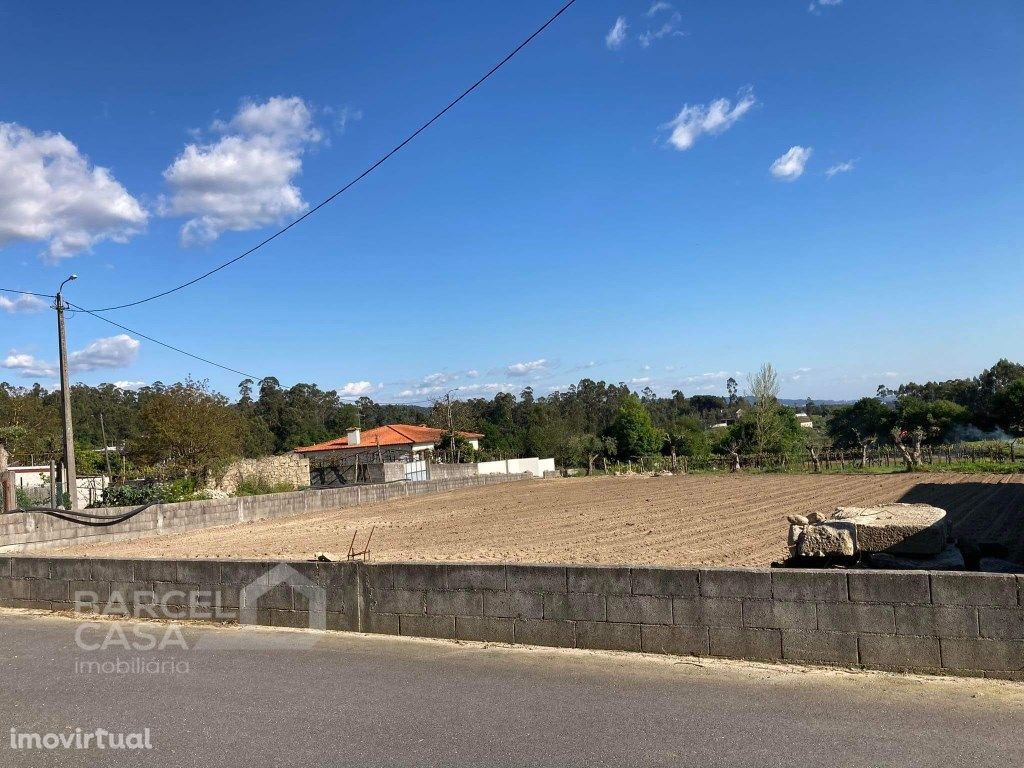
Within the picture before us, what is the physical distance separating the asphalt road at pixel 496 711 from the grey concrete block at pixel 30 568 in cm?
304

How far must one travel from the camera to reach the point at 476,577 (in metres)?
7.26

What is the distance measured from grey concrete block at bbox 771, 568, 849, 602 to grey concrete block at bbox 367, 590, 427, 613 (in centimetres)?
325

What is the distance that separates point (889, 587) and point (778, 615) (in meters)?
0.84

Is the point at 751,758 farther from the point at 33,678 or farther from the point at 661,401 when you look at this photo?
the point at 661,401

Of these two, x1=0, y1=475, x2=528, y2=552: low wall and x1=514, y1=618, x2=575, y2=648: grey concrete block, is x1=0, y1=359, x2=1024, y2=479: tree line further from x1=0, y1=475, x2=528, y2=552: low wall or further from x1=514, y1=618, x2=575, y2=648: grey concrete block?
x1=514, y1=618, x2=575, y2=648: grey concrete block

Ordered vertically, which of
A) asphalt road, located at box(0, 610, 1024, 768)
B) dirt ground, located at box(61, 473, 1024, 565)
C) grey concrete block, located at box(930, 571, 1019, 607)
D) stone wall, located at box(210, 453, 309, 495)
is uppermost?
stone wall, located at box(210, 453, 309, 495)

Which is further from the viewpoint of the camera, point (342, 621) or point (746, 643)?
point (342, 621)

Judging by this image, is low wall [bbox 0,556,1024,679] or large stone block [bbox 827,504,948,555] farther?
large stone block [bbox 827,504,948,555]

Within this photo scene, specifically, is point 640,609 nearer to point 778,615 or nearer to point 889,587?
point 778,615

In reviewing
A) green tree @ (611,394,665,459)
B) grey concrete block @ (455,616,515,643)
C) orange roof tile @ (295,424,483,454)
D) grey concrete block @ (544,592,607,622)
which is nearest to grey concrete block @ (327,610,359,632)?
grey concrete block @ (455,616,515,643)

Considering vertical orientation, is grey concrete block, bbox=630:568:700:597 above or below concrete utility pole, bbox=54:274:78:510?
below

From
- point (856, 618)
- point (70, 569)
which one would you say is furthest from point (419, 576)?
point (70, 569)

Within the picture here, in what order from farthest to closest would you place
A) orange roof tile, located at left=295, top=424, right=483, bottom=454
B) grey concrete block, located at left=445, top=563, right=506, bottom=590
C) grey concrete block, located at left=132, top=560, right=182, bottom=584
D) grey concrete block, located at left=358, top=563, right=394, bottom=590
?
orange roof tile, located at left=295, top=424, right=483, bottom=454 → grey concrete block, located at left=132, top=560, right=182, bottom=584 → grey concrete block, located at left=358, top=563, right=394, bottom=590 → grey concrete block, located at left=445, top=563, right=506, bottom=590

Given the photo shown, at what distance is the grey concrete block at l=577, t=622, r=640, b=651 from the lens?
6.62 metres
